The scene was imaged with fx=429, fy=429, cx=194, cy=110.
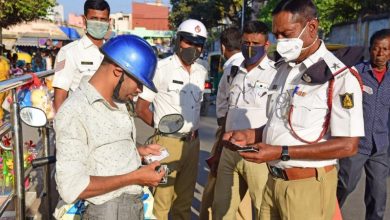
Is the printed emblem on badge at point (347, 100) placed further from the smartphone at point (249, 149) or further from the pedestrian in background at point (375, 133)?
the pedestrian in background at point (375, 133)

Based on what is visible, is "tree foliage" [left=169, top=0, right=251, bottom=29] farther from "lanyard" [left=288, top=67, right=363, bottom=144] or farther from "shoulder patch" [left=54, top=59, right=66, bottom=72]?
"lanyard" [left=288, top=67, right=363, bottom=144]

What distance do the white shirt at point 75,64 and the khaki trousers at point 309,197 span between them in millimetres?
1908

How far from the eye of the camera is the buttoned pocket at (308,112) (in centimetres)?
221

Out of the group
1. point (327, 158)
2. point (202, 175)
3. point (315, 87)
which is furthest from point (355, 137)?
point (202, 175)

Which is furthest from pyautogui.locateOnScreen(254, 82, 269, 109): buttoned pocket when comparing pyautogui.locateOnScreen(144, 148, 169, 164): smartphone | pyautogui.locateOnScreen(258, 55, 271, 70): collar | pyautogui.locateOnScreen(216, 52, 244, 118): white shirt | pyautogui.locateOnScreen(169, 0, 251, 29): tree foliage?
pyautogui.locateOnScreen(169, 0, 251, 29): tree foliage

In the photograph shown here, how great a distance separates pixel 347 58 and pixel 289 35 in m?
0.34

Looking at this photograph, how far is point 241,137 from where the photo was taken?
2639mm

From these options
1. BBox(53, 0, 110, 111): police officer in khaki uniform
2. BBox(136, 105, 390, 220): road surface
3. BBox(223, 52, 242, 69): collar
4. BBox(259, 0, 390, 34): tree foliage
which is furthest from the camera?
BBox(259, 0, 390, 34): tree foliage

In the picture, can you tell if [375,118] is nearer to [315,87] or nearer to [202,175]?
[315,87]

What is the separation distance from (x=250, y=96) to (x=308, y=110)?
122 centimetres

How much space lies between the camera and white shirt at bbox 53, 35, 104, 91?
138 inches

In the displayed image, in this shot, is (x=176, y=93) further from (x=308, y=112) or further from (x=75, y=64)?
(x=308, y=112)

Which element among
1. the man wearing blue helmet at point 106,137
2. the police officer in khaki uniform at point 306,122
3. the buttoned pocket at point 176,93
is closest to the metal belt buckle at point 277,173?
the police officer in khaki uniform at point 306,122

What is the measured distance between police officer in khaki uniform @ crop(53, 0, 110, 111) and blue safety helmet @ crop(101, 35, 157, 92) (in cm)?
166
